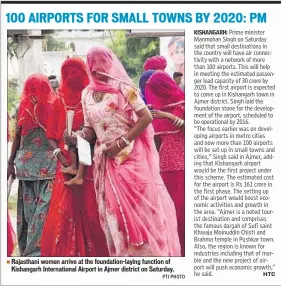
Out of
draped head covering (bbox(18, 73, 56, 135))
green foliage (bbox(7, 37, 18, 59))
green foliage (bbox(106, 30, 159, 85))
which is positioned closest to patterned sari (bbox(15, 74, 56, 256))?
draped head covering (bbox(18, 73, 56, 135))

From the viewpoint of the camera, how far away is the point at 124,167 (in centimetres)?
609

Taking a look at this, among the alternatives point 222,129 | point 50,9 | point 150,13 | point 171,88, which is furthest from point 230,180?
point 50,9

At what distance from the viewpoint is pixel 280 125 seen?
6.11 m

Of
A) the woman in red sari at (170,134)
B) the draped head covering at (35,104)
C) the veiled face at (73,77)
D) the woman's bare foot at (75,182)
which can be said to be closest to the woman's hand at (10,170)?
the draped head covering at (35,104)

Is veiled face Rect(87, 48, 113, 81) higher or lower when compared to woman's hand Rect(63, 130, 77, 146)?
higher

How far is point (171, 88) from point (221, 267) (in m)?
1.30

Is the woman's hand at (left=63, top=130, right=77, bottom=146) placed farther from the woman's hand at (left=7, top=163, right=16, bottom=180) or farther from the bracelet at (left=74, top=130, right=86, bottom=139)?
the woman's hand at (left=7, top=163, right=16, bottom=180)

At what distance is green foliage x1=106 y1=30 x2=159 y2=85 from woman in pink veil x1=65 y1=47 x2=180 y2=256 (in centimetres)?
4

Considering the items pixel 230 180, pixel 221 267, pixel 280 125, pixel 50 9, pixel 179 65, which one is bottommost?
pixel 221 267

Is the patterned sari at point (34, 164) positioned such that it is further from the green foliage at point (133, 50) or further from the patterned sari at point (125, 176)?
the green foliage at point (133, 50)

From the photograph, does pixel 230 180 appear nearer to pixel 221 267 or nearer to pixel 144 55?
pixel 221 267

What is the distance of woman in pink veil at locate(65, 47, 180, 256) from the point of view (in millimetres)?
6029

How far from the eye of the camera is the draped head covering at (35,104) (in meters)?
6.10

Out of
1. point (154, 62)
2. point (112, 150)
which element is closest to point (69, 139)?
point (112, 150)
